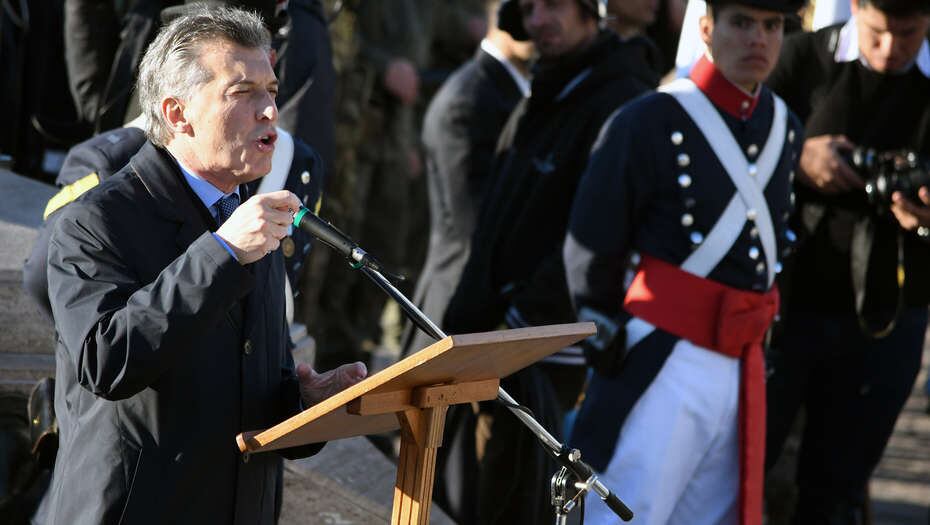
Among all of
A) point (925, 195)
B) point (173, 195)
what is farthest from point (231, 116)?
point (925, 195)

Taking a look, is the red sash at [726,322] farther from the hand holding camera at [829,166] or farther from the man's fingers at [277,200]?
the man's fingers at [277,200]

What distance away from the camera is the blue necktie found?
303 cm

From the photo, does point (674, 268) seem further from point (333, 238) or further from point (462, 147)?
point (462, 147)

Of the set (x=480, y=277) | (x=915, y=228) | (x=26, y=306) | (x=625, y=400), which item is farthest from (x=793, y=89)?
(x=26, y=306)

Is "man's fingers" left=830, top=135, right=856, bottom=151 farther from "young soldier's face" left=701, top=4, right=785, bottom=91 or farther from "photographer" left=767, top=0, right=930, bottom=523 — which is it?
"young soldier's face" left=701, top=4, right=785, bottom=91

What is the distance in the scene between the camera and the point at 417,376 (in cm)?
264

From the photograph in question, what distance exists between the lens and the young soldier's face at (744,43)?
4.50 m

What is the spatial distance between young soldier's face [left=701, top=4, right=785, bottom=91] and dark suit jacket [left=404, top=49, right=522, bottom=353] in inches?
72.3

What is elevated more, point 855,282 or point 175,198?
point 175,198

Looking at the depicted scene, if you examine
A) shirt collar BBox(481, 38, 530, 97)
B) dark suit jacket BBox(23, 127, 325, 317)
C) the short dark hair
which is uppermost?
the short dark hair

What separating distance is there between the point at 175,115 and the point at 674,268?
6.14 ft

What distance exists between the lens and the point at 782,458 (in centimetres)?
623

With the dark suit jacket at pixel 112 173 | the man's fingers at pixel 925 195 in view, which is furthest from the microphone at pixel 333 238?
the man's fingers at pixel 925 195

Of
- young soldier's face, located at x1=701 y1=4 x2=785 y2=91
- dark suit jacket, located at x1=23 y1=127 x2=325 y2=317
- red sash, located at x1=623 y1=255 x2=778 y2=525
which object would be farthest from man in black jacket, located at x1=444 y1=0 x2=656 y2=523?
dark suit jacket, located at x1=23 y1=127 x2=325 y2=317
